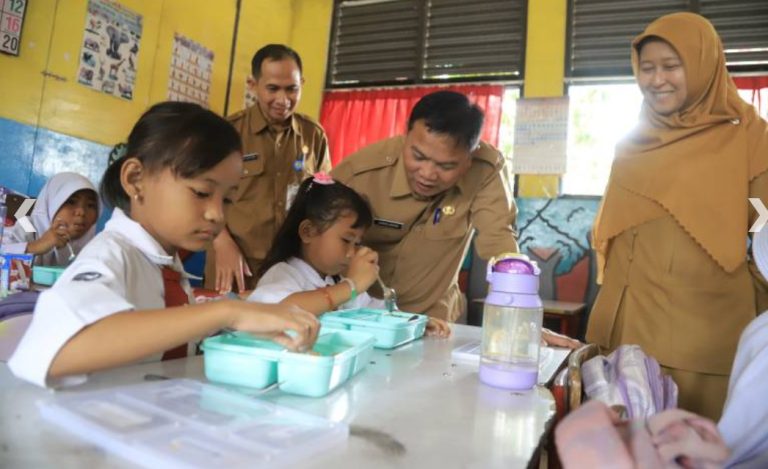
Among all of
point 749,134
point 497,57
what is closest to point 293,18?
point 497,57

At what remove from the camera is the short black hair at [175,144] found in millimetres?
1010

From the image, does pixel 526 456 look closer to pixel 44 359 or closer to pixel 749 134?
pixel 44 359

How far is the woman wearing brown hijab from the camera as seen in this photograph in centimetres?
150

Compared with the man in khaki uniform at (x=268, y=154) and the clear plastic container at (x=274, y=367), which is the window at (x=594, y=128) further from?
the clear plastic container at (x=274, y=367)

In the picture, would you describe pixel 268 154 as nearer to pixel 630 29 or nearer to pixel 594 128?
pixel 594 128

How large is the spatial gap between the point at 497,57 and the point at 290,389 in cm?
401

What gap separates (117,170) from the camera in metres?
1.06

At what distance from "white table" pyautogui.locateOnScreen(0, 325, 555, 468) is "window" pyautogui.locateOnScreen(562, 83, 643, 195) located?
3.37 meters

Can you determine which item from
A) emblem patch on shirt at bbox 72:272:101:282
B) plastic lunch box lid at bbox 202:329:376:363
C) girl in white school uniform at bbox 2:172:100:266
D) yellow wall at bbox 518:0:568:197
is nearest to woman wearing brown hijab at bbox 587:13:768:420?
plastic lunch box lid at bbox 202:329:376:363

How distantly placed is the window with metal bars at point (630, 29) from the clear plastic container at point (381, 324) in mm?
3384

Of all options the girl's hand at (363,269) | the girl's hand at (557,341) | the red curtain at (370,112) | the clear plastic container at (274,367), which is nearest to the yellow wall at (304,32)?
the red curtain at (370,112)

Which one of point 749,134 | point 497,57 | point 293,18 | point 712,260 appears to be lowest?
point 712,260

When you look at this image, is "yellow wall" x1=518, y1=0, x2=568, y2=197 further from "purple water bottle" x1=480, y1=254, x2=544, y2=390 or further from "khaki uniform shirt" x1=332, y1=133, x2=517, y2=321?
"purple water bottle" x1=480, y1=254, x2=544, y2=390

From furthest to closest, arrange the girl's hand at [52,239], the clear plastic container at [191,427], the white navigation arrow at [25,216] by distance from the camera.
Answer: the white navigation arrow at [25,216], the girl's hand at [52,239], the clear plastic container at [191,427]
